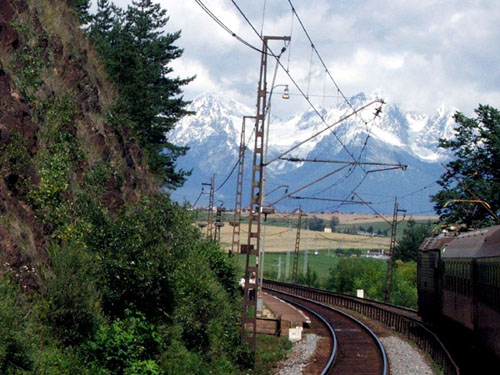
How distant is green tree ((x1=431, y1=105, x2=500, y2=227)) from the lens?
2167 inches

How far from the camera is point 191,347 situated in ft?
85.3

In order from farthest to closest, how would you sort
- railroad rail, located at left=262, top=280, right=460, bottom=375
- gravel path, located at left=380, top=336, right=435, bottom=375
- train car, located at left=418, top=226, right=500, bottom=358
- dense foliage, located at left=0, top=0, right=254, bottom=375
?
railroad rail, located at left=262, top=280, right=460, bottom=375
gravel path, located at left=380, top=336, right=435, bottom=375
train car, located at left=418, top=226, right=500, bottom=358
dense foliage, located at left=0, top=0, right=254, bottom=375

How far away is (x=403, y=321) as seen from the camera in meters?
38.2

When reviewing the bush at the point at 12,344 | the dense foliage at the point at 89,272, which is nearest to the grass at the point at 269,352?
the dense foliage at the point at 89,272

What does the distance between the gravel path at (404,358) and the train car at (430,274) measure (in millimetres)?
2387

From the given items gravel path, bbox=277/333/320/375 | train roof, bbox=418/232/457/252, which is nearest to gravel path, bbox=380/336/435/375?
gravel path, bbox=277/333/320/375

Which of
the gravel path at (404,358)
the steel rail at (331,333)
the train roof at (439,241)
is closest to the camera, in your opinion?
the steel rail at (331,333)

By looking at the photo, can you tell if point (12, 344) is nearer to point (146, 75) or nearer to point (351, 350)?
point (351, 350)

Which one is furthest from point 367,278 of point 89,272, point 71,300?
point 71,300

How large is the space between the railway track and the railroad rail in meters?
1.89

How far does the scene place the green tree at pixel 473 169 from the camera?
181ft

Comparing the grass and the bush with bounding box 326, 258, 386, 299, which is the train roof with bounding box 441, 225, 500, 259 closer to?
the grass

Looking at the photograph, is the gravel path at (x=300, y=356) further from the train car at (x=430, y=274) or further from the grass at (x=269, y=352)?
the train car at (x=430, y=274)

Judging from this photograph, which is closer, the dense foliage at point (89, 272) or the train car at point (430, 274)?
the dense foliage at point (89, 272)
